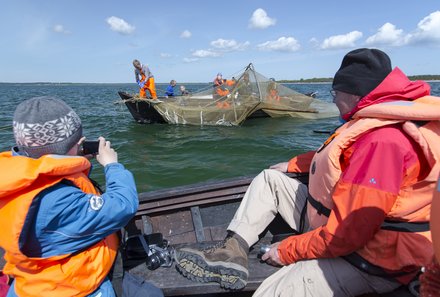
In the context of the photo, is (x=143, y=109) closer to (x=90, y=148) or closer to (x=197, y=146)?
(x=197, y=146)

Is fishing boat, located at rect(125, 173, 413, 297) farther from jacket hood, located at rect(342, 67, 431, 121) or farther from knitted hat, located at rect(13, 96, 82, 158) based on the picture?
knitted hat, located at rect(13, 96, 82, 158)

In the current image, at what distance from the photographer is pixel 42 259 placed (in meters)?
1.66

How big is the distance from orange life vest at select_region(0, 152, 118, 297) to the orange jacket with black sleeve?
4.42ft

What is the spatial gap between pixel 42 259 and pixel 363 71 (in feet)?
7.30

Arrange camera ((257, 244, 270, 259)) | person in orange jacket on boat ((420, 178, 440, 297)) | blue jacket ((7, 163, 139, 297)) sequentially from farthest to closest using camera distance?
1. camera ((257, 244, 270, 259))
2. blue jacket ((7, 163, 139, 297))
3. person in orange jacket on boat ((420, 178, 440, 297))

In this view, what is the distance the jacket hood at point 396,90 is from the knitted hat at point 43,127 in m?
1.85

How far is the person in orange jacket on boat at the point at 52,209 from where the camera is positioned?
1.51m

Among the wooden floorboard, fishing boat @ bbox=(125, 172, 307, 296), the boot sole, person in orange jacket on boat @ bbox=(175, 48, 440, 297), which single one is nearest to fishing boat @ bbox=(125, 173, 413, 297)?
fishing boat @ bbox=(125, 172, 307, 296)

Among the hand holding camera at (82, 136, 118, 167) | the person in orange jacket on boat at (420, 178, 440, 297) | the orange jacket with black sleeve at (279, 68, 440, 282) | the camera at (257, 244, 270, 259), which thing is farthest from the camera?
the camera at (257, 244, 270, 259)

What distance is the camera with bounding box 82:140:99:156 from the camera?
6.95 feet

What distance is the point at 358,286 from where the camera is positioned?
2.04 m

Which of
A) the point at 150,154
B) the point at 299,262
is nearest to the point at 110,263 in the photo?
the point at 299,262

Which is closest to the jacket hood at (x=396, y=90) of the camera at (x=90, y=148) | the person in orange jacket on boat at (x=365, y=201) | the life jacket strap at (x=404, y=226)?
the person in orange jacket on boat at (x=365, y=201)

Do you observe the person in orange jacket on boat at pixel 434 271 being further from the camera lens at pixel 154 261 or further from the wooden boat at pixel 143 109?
the wooden boat at pixel 143 109
